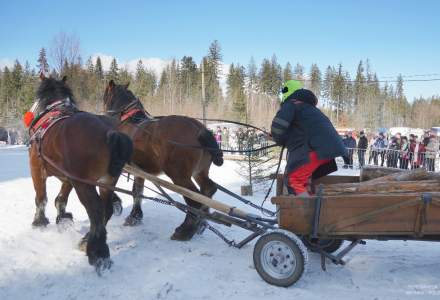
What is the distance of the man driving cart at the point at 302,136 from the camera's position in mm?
3879

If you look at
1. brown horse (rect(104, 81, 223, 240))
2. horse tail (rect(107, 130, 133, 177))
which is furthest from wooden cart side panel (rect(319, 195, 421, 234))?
horse tail (rect(107, 130, 133, 177))

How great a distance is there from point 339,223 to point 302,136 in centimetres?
100

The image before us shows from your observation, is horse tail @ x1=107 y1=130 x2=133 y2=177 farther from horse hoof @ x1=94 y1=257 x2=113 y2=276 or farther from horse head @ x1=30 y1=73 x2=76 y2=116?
horse head @ x1=30 y1=73 x2=76 y2=116

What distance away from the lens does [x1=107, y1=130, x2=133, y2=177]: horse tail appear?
407 cm

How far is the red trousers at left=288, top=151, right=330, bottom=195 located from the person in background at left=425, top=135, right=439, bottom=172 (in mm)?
11266

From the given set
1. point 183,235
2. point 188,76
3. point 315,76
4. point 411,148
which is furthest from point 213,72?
point 183,235

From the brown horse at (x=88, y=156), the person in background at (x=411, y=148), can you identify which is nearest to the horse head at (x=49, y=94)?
the brown horse at (x=88, y=156)

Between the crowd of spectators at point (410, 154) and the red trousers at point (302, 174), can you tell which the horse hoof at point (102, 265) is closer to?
the red trousers at point (302, 174)

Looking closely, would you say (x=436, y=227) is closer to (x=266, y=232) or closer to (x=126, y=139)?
(x=266, y=232)

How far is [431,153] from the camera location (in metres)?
13.6

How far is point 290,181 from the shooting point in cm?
405

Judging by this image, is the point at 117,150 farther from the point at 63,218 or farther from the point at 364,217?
the point at 364,217

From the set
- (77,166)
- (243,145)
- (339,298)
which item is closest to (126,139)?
(77,166)

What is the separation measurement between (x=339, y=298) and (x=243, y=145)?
729 cm
